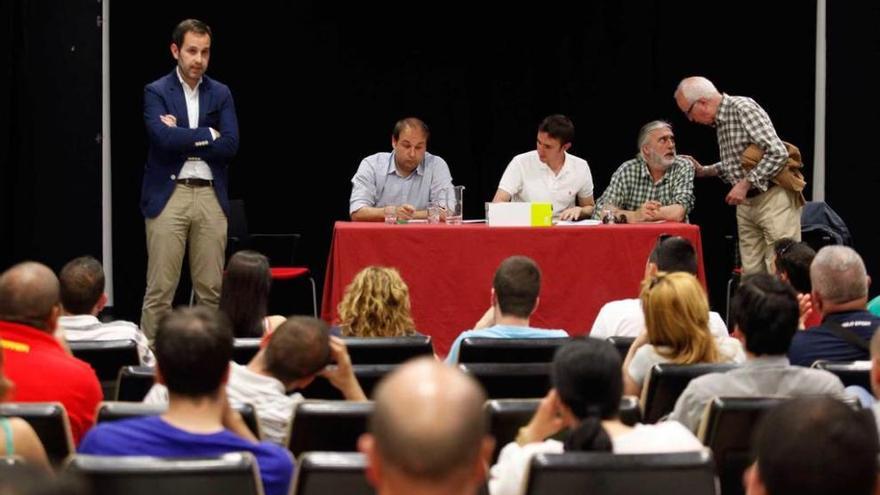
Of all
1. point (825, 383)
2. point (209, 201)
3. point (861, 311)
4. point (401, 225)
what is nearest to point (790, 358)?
point (861, 311)

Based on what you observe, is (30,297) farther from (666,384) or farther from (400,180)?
(400,180)

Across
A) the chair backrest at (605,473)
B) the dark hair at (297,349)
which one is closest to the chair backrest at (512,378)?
the dark hair at (297,349)

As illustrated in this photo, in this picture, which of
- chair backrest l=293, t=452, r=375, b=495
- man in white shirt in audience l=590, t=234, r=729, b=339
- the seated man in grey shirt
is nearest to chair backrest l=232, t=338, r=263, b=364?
man in white shirt in audience l=590, t=234, r=729, b=339

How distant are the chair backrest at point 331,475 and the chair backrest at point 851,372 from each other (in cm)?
168

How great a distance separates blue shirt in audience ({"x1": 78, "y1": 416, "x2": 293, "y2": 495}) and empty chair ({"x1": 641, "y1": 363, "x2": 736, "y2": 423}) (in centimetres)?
134

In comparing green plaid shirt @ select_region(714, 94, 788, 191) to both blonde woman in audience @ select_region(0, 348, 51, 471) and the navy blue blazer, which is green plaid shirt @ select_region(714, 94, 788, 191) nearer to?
the navy blue blazer

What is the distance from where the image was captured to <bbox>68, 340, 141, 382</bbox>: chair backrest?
4.17 meters

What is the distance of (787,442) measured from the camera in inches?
78.2

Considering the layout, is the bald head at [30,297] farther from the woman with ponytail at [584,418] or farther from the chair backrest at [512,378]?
the woman with ponytail at [584,418]

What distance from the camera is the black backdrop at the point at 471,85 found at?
853 cm

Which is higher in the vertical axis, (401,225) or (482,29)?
(482,29)

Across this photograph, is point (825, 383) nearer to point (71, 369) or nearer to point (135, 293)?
point (71, 369)

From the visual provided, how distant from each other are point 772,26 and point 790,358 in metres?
5.00

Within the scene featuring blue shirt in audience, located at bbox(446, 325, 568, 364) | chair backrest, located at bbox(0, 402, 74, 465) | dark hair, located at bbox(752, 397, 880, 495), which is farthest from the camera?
blue shirt in audience, located at bbox(446, 325, 568, 364)
